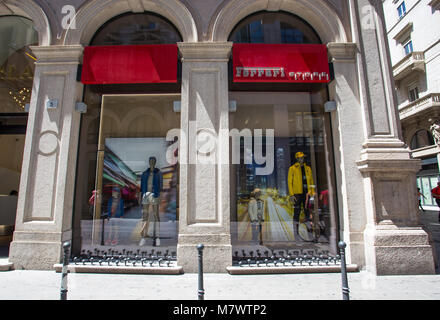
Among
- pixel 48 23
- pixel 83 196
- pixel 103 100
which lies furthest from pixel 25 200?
pixel 48 23

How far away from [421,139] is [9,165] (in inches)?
1269

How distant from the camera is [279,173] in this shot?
8.13 m

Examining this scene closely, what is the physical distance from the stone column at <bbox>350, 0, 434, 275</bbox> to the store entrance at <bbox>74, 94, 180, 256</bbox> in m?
5.25

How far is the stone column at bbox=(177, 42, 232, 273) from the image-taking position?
6.01 metres

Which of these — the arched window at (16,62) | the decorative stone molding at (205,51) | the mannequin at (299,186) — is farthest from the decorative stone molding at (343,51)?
the arched window at (16,62)

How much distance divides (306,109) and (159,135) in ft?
16.3

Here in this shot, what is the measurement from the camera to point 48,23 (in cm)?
707

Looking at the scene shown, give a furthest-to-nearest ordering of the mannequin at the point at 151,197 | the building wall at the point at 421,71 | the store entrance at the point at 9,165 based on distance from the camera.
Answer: the building wall at the point at 421,71
the store entrance at the point at 9,165
the mannequin at the point at 151,197

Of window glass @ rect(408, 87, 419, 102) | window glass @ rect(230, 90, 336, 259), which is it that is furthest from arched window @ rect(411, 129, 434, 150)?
window glass @ rect(230, 90, 336, 259)

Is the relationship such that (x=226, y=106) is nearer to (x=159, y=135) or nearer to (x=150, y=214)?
(x=159, y=135)

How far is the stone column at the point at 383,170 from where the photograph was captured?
567cm

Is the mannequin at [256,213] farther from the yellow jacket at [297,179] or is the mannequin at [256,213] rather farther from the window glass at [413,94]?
the window glass at [413,94]

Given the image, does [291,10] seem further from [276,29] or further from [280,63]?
[280,63]

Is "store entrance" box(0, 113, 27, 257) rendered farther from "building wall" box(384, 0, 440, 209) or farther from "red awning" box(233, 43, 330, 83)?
"building wall" box(384, 0, 440, 209)
